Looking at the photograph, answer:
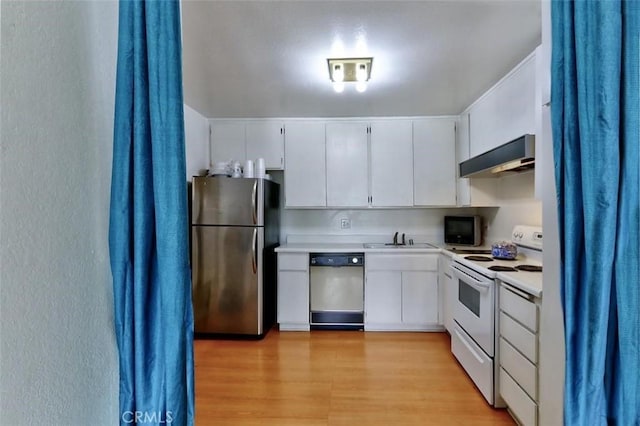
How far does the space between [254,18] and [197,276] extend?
2.28m

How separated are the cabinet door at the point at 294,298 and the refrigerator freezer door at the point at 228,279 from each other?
29 cm

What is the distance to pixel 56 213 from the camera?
670mm

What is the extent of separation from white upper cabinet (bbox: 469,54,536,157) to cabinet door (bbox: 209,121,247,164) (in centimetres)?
239

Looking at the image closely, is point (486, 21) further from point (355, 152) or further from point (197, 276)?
point (197, 276)

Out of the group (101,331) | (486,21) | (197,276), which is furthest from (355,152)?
(101,331)

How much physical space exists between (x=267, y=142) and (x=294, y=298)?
1.73m

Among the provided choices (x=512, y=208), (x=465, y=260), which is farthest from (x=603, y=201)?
(x=512, y=208)

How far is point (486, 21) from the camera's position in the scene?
1622 mm

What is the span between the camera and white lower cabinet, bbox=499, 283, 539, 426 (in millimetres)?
1531


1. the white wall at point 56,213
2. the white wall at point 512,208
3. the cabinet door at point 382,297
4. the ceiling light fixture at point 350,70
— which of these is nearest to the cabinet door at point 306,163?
the cabinet door at point 382,297

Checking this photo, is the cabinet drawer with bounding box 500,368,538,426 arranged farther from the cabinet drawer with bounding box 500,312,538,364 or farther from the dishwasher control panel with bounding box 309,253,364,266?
the dishwasher control panel with bounding box 309,253,364,266

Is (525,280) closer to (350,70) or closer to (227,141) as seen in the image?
(350,70)

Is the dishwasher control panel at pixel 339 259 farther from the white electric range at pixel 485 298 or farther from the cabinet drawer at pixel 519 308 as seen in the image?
the cabinet drawer at pixel 519 308

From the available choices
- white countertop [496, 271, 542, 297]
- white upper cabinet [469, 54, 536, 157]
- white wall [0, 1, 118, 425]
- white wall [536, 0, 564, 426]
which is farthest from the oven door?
white wall [0, 1, 118, 425]
